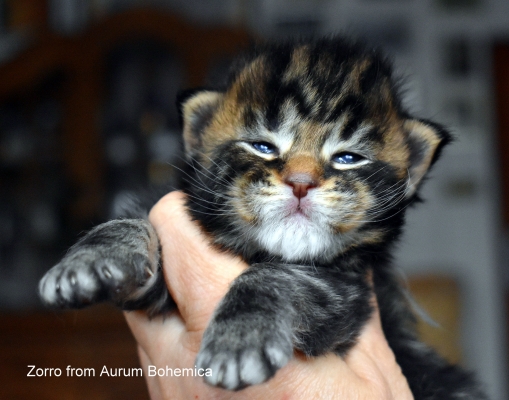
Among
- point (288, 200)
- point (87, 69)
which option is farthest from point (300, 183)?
point (87, 69)

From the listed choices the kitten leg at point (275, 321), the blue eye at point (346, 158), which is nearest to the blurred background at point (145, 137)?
the blue eye at point (346, 158)

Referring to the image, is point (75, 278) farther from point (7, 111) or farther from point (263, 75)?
point (7, 111)

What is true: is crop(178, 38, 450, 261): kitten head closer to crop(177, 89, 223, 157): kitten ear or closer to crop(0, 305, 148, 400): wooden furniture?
crop(177, 89, 223, 157): kitten ear

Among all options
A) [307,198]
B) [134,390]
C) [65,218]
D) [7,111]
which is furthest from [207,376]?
[7,111]

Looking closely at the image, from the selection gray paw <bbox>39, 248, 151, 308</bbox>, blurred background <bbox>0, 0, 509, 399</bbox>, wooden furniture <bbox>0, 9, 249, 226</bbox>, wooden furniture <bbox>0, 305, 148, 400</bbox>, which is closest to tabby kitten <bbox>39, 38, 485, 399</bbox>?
gray paw <bbox>39, 248, 151, 308</bbox>

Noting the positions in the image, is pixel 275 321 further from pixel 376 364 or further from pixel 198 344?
pixel 376 364

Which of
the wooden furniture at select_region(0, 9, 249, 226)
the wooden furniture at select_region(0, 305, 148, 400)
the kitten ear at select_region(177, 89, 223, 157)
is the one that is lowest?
the wooden furniture at select_region(0, 305, 148, 400)

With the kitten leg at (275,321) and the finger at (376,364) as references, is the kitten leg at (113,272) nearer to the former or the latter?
the kitten leg at (275,321)
